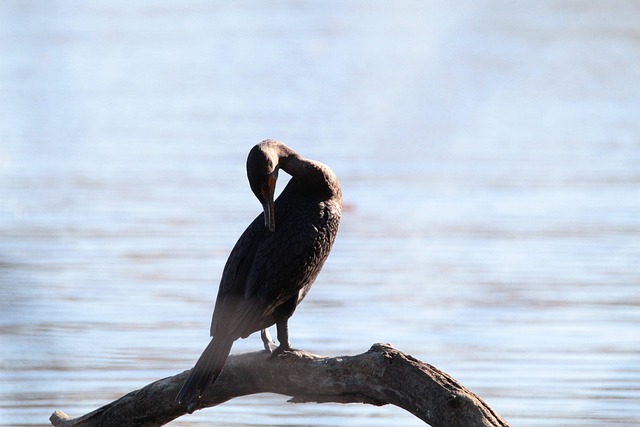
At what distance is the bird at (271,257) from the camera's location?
3570 millimetres

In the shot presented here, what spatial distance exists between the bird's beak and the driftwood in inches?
14.5

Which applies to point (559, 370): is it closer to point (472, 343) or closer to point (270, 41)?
A: point (472, 343)

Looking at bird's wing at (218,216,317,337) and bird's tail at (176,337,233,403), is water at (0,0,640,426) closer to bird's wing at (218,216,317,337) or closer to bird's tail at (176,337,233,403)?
bird's tail at (176,337,233,403)

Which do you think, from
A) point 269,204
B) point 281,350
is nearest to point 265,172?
point 269,204

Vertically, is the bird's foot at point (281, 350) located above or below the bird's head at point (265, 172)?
below

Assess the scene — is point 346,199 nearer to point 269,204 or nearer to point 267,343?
point 267,343

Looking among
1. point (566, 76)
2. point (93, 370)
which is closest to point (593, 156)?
point (566, 76)

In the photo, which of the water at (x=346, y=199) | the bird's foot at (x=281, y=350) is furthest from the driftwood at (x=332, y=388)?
the water at (x=346, y=199)

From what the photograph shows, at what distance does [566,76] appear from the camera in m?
13.6

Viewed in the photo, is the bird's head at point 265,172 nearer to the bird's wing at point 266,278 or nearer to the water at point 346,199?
the bird's wing at point 266,278

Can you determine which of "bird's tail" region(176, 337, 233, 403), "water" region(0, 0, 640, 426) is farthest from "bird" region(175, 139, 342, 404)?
"water" region(0, 0, 640, 426)

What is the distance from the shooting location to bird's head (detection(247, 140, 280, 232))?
3.53 m

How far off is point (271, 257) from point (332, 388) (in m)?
0.39

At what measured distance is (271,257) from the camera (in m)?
3.65
